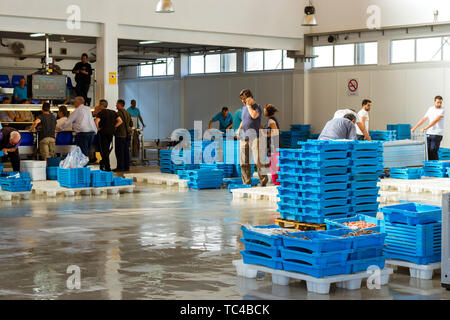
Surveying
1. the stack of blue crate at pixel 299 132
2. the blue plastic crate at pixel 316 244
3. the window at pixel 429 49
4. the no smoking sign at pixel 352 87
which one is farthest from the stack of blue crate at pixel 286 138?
the blue plastic crate at pixel 316 244

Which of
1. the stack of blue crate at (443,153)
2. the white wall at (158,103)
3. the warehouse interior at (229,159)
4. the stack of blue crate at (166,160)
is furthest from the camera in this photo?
the white wall at (158,103)

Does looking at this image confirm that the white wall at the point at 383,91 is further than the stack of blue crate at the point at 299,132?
No

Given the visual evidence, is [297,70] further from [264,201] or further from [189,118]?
[264,201]

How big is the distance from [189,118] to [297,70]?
669cm

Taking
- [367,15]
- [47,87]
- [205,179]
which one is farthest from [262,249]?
[367,15]

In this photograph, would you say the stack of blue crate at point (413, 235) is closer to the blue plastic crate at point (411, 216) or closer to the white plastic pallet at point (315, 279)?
the blue plastic crate at point (411, 216)

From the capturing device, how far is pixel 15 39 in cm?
2650

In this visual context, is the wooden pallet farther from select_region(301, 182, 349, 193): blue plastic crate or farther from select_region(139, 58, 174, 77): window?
select_region(139, 58, 174, 77): window

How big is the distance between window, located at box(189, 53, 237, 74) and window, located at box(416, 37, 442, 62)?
28.2 ft

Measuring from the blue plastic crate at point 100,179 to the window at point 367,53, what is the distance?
38.0 feet

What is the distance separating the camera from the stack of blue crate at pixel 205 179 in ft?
51.6

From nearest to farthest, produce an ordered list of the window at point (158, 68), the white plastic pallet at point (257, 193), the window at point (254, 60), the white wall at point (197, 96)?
the white plastic pallet at point (257, 193), the white wall at point (197, 96), the window at point (254, 60), the window at point (158, 68)

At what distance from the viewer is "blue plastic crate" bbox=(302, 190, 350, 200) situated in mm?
9172

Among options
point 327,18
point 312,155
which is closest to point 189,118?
point 327,18
